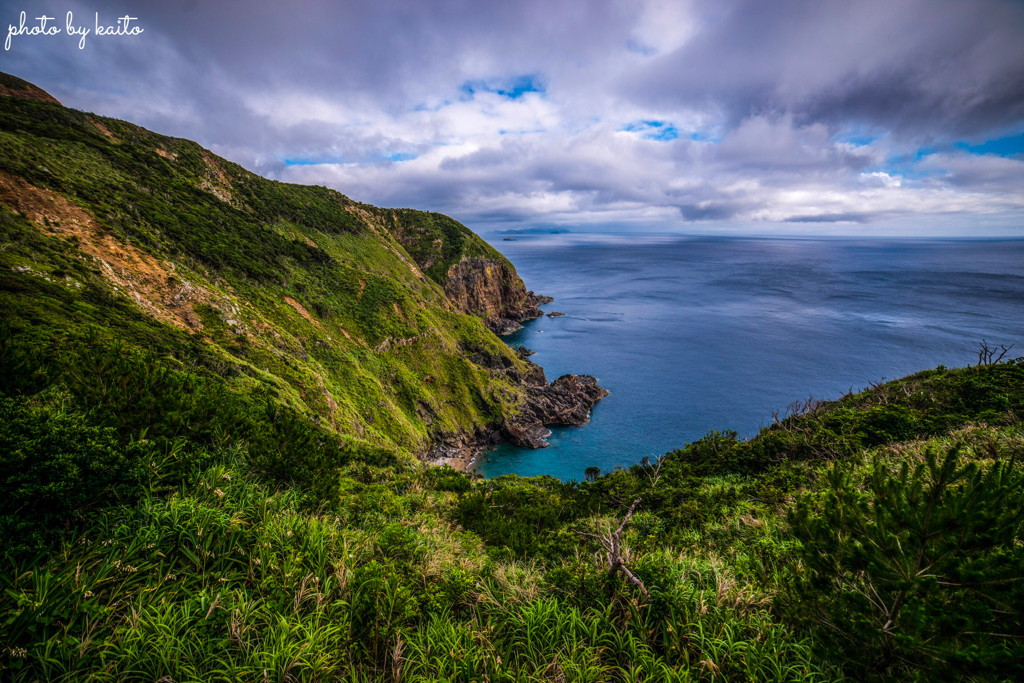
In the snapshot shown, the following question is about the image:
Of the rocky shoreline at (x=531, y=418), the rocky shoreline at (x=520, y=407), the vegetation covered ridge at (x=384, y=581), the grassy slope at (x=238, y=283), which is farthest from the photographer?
the rocky shoreline at (x=520, y=407)

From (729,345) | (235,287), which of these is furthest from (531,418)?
(729,345)

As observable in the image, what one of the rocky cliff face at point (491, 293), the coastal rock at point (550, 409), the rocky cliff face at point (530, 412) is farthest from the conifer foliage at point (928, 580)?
the rocky cliff face at point (491, 293)

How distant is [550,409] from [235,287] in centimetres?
3972

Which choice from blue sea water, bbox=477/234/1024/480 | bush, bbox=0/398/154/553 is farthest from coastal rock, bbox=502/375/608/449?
bush, bbox=0/398/154/553

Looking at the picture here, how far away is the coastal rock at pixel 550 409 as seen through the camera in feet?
166

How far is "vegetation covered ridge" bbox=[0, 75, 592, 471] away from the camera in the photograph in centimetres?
1858

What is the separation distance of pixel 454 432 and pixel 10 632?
4427 cm

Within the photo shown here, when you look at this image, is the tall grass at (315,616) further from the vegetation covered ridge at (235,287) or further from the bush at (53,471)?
the vegetation covered ridge at (235,287)

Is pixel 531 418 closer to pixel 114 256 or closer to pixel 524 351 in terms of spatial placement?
pixel 524 351

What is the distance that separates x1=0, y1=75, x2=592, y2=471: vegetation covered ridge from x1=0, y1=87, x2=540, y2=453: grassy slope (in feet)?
0.50

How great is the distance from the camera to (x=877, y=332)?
8331 cm

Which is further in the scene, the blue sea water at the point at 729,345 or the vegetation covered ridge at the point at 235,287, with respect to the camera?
the blue sea water at the point at 729,345

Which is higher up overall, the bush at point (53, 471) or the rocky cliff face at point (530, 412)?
the bush at point (53, 471)

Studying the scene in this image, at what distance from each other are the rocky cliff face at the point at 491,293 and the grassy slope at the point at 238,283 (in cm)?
2123
